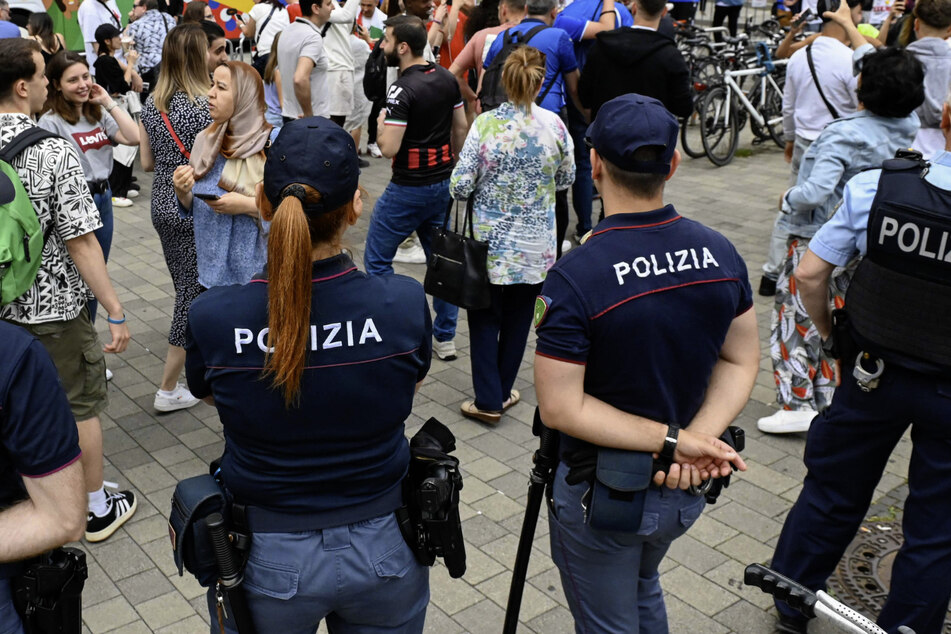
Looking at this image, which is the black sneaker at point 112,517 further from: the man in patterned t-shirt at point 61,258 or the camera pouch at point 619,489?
the camera pouch at point 619,489

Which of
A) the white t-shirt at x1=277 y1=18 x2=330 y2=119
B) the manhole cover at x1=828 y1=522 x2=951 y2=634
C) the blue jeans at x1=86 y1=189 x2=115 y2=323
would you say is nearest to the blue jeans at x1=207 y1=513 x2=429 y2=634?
the manhole cover at x1=828 y1=522 x2=951 y2=634

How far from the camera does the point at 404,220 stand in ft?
19.0

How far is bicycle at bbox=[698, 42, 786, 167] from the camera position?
10.5m

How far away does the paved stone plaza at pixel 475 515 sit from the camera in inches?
142

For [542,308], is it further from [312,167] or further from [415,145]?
[415,145]

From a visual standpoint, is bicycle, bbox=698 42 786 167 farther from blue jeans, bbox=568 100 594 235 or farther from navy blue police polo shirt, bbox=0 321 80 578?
navy blue police polo shirt, bbox=0 321 80 578

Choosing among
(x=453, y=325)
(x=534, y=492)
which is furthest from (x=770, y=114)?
(x=534, y=492)

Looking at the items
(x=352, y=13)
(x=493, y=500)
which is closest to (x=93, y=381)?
(x=493, y=500)

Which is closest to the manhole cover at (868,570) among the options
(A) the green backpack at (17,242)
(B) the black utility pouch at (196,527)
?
(B) the black utility pouch at (196,527)

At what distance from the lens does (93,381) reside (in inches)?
157

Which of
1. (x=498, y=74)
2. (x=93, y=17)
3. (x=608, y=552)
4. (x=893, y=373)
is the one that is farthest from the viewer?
(x=93, y=17)

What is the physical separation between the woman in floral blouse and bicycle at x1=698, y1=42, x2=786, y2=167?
6.18 meters

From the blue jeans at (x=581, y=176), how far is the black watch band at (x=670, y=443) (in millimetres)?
5079

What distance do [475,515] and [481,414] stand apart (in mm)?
908
